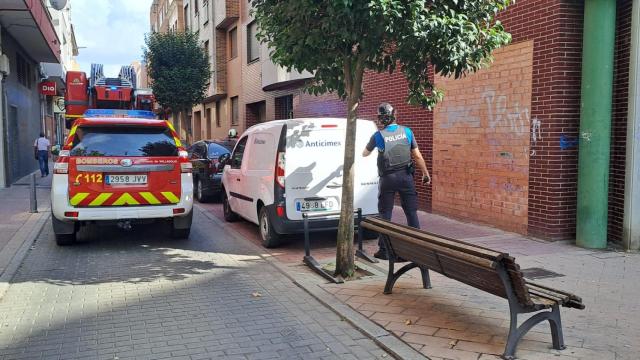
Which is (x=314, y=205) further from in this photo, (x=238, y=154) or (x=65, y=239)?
(x=65, y=239)

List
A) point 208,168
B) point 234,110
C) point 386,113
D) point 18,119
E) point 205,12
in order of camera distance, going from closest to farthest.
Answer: point 386,113 → point 208,168 → point 18,119 → point 234,110 → point 205,12

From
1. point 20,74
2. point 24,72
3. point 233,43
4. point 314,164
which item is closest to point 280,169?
point 314,164

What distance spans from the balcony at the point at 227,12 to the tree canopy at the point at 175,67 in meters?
1.58

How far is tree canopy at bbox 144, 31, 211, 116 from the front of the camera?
2222 cm

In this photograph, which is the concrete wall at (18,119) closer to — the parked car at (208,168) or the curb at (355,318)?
the parked car at (208,168)

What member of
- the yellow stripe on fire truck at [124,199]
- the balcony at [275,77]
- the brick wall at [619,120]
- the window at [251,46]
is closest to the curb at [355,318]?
the yellow stripe on fire truck at [124,199]

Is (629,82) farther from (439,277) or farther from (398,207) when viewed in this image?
(398,207)

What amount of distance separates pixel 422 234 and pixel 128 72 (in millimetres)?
16824

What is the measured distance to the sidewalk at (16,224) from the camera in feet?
22.5

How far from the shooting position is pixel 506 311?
15.8ft

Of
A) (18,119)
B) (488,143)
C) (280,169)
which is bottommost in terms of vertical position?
(280,169)

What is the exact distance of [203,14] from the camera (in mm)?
27922

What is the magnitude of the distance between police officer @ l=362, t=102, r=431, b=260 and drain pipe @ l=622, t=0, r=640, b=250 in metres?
2.58

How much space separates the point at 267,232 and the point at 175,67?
1625cm
